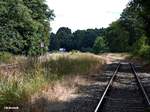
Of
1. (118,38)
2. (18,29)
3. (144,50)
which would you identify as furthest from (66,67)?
(118,38)

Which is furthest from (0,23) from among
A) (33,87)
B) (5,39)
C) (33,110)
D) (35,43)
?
(33,110)

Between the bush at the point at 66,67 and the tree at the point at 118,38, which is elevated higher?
the tree at the point at 118,38

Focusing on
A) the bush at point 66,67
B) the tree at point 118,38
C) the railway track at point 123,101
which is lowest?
the railway track at point 123,101

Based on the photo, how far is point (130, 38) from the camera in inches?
5610

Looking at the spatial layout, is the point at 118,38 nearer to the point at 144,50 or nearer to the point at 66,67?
the point at 144,50

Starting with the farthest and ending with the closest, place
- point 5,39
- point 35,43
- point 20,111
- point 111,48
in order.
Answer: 1. point 111,48
2. point 35,43
3. point 5,39
4. point 20,111

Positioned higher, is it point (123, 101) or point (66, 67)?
point (66, 67)

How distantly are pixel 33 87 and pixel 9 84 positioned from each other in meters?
2.03

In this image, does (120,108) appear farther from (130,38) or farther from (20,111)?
(130,38)

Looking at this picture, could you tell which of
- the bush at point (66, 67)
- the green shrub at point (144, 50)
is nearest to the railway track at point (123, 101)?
the bush at point (66, 67)

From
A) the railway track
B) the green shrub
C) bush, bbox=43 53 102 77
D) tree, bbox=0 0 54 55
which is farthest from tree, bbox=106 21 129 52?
the railway track

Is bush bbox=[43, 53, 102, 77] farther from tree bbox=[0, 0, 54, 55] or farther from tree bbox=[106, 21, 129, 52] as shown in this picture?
tree bbox=[106, 21, 129, 52]

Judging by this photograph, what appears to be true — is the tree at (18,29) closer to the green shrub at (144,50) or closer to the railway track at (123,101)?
the green shrub at (144,50)

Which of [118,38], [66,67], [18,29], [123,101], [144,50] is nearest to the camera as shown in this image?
[123,101]
